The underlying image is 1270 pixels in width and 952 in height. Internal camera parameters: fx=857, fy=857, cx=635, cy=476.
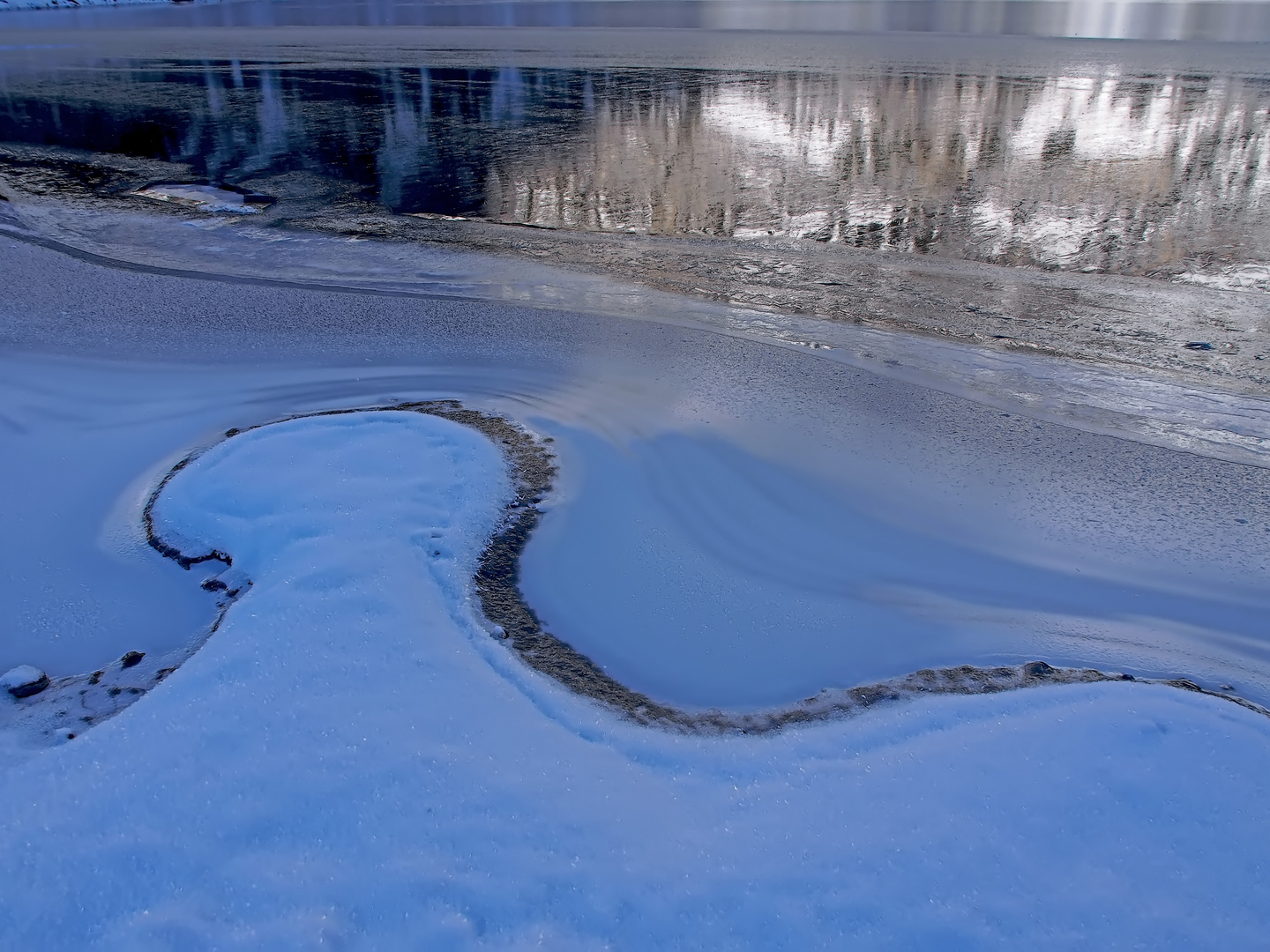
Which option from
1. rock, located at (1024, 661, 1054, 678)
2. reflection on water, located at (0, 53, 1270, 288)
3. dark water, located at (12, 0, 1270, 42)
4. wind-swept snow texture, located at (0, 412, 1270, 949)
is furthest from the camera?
dark water, located at (12, 0, 1270, 42)

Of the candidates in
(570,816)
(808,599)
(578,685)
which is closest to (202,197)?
(578,685)

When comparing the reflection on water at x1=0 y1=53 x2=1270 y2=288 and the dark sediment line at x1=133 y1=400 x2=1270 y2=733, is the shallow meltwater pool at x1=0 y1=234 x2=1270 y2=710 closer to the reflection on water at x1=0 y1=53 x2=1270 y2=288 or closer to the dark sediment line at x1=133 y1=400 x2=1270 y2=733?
the dark sediment line at x1=133 y1=400 x2=1270 y2=733

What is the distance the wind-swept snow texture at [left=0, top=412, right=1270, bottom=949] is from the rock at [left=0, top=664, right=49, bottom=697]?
42 cm

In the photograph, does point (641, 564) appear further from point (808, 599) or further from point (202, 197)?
point (202, 197)

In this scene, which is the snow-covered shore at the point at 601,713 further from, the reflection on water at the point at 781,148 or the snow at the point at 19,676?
the reflection on water at the point at 781,148

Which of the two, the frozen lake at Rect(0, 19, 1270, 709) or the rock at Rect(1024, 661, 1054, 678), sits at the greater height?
the frozen lake at Rect(0, 19, 1270, 709)

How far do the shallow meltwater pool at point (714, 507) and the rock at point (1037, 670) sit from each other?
4cm

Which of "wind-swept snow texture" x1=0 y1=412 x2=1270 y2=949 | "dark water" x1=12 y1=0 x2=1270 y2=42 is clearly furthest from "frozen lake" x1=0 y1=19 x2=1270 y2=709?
"dark water" x1=12 y1=0 x2=1270 y2=42

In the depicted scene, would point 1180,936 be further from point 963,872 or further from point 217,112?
point 217,112

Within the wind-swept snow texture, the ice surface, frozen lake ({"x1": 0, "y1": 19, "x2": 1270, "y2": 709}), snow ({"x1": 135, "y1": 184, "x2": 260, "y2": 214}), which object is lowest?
the wind-swept snow texture

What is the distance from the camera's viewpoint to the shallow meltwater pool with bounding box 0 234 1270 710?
261 centimetres

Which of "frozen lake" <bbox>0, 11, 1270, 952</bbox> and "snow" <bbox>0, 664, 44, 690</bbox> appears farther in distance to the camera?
"snow" <bbox>0, 664, 44, 690</bbox>

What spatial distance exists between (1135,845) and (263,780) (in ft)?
6.55

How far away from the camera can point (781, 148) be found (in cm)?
842
